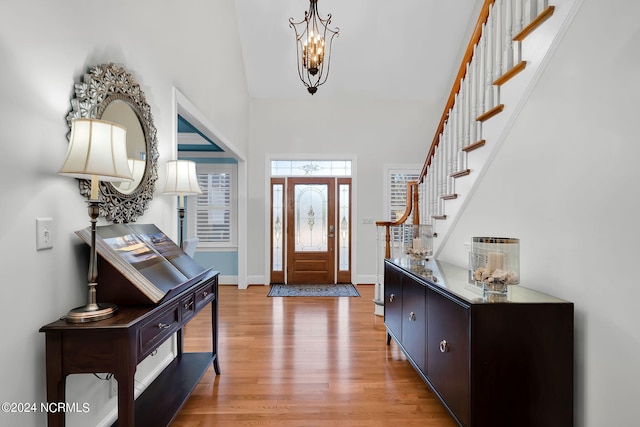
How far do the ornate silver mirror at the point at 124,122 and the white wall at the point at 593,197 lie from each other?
7.79 feet

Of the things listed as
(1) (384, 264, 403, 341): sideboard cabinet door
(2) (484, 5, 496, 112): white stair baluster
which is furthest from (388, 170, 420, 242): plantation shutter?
(2) (484, 5, 496, 112): white stair baluster

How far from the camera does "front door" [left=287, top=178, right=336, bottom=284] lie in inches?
224

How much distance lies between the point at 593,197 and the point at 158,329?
2168mm

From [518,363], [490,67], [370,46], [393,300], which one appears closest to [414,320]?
[393,300]

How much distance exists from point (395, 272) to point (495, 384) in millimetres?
1335

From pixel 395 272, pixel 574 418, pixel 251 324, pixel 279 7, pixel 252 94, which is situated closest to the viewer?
pixel 574 418

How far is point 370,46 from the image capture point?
4.96 meters

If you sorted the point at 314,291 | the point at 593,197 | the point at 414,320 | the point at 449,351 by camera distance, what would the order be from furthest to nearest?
the point at 314,291 → the point at 414,320 → the point at 449,351 → the point at 593,197

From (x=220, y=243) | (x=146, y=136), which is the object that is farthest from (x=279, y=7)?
(x=220, y=243)

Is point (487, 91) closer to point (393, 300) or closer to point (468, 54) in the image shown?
point (468, 54)

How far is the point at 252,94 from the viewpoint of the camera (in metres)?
5.50

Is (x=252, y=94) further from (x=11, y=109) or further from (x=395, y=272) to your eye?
(x=11, y=109)

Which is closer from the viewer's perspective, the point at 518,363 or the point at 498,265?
the point at 518,363

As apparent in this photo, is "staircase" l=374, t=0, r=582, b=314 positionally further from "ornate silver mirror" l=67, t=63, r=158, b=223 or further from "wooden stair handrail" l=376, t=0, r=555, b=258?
"ornate silver mirror" l=67, t=63, r=158, b=223
